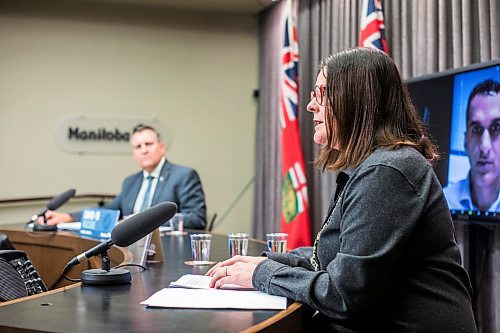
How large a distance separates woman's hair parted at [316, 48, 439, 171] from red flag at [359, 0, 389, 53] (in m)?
2.23

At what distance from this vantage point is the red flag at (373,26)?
140 inches

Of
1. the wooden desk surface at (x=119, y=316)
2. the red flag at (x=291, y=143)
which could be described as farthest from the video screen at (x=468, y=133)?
the wooden desk surface at (x=119, y=316)

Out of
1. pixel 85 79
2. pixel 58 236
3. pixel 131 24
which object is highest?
pixel 131 24

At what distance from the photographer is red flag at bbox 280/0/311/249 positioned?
4.47 meters

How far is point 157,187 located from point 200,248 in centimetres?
197

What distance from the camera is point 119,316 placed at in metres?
1.19

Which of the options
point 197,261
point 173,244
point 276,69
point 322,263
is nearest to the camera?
point 322,263

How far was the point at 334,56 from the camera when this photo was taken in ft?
4.78

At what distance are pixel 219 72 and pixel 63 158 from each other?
1.78 m

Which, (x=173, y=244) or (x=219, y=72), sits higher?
(x=219, y=72)

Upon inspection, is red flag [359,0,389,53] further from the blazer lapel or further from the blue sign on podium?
the blue sign on podium

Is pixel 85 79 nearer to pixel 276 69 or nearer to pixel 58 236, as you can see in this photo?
pixel 276 69

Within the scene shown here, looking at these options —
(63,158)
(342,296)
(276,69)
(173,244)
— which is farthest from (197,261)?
(63,158)

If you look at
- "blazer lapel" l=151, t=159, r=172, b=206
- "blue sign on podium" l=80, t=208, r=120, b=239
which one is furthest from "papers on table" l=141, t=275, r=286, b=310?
"blazer lapel" l=151, t=159, r=172, b=206
